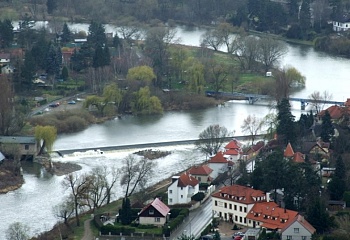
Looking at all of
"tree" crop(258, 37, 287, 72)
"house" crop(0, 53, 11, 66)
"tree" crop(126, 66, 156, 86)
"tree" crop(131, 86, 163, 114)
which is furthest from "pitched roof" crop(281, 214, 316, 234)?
"tree" crop(258, 37, 287, 72)

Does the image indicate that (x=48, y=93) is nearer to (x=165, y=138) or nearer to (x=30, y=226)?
(x=165, y=138)

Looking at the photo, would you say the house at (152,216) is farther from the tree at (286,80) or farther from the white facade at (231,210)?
the tree at (286,80)

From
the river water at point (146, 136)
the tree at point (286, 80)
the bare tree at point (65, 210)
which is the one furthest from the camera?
the tree at point (286, 80)

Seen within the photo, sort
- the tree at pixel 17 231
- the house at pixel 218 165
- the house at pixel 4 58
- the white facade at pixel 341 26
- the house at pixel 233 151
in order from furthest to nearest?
1. the white facade at pixel 341 26
2. the house at pixel 4 58
3. the house at pixel 233 151
4. the house at pixel 218 165
5. the tree at pixel 17 231

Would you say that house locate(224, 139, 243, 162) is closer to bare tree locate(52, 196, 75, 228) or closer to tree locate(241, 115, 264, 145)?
tree locate(241, 115, 264, 145)

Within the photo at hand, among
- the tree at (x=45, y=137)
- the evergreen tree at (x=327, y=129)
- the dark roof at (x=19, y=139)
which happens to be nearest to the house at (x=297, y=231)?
the evergreen tree at (x=327, y=129)
